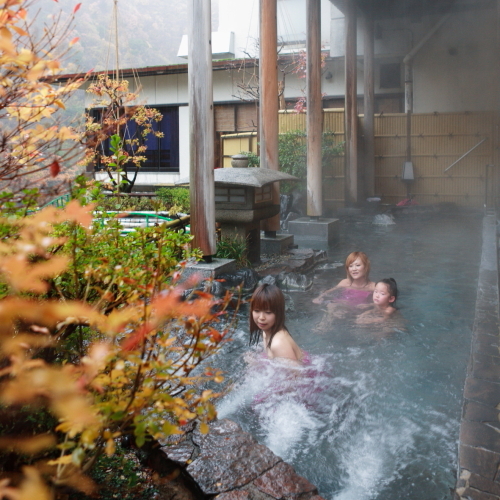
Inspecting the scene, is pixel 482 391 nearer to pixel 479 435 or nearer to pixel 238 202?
pixel 479 435

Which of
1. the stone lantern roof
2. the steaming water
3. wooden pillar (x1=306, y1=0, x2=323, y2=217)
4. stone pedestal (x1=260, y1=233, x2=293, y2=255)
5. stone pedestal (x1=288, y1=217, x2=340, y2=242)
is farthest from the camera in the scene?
stone pedestal (x1=288, y1=217, x2=340, y2=242)

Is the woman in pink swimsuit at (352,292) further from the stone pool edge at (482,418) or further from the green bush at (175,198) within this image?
the green bush at (175,198)

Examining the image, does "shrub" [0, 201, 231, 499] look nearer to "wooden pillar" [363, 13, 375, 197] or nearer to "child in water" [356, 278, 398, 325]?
"child in water" [356, 278, 398, 325]

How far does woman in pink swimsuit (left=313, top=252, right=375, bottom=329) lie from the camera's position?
22.4 feet

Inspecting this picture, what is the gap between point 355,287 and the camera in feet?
23.4

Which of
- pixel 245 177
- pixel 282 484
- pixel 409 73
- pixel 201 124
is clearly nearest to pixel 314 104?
pixel 245 177

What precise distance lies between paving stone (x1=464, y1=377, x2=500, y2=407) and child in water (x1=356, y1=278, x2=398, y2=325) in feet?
7.02

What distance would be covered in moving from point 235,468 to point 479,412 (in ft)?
5.48

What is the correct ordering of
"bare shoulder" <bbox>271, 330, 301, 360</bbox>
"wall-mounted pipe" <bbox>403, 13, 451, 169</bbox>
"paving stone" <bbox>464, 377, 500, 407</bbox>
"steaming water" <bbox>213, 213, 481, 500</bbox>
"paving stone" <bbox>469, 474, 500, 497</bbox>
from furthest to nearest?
1. "wall-mounted pipe" <bbox>403, 13, 451, 169</bbox>
2. "bare shoulder" <bbox>271, 330, 301, 360</bbox>
3. "paving stone" <bbox>464, 377, 500, 407</bbox>
4. "steaming water" <bbox>213, 213, 481, 500</bbox>
5. "paving stone" <bbox>469, 474, 500, 497</bbox>

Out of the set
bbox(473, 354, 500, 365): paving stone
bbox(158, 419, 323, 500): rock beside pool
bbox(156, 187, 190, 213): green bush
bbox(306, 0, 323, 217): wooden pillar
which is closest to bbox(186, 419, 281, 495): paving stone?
bbox(158, 419, 323, 500): rock beside pool

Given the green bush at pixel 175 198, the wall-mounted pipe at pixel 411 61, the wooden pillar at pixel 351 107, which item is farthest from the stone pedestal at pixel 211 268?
the wall-mounted pipe at pixel 411 61

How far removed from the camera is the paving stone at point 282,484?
2.70m

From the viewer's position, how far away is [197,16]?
6715 millimetres

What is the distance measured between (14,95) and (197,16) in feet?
16.6
